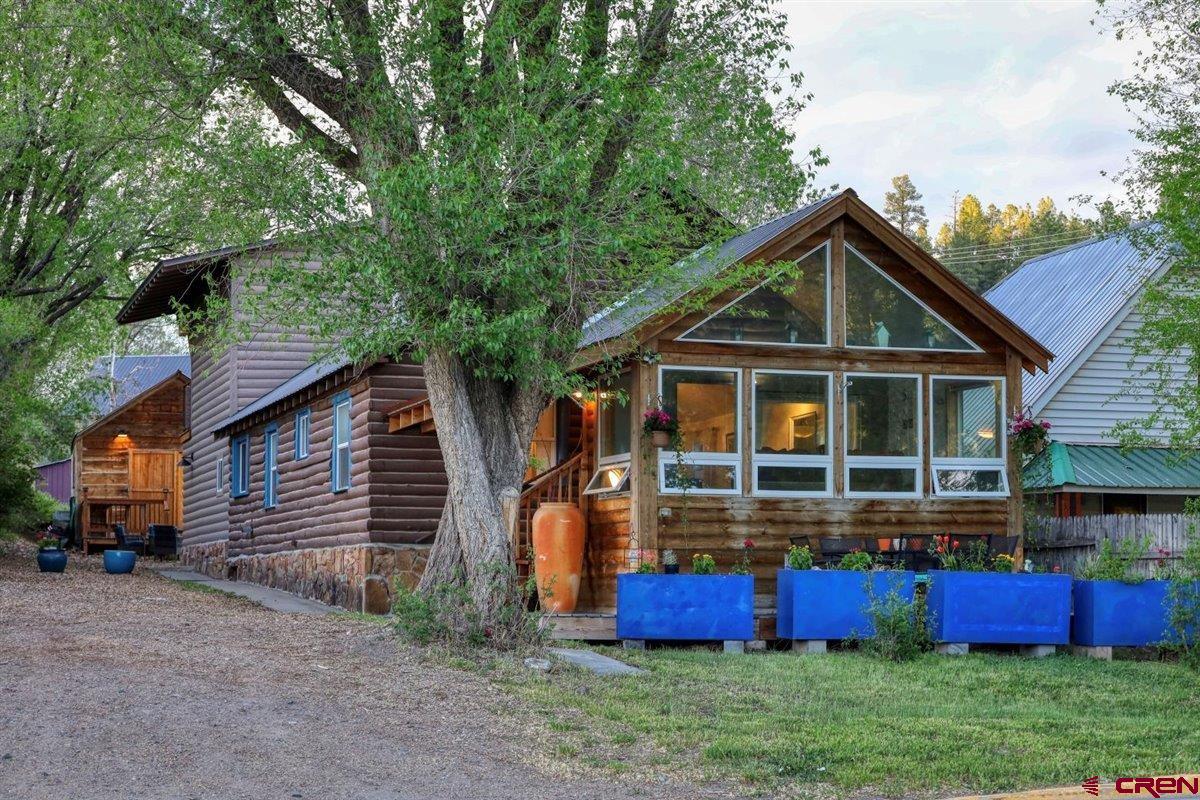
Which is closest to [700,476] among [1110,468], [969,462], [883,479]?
[883,479]

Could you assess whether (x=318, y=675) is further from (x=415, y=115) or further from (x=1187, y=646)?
(x=1187, y=646)

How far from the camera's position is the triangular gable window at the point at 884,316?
16297mm

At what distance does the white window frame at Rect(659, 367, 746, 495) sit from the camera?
50.1ft

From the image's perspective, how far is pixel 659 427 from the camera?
48.8 feet

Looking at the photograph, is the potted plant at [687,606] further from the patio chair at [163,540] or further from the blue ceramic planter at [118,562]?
the patio chair at [163,540]

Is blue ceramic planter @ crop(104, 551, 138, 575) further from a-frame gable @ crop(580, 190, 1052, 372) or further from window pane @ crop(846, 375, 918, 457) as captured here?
window pane @ crop(846, 375, 918, 457)

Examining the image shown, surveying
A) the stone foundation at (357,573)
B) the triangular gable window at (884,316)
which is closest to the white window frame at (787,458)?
the triangular gable window at (884,316)

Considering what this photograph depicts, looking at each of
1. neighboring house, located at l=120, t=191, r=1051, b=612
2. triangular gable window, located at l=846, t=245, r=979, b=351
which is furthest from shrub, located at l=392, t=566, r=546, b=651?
triangular gable window, located at l=846, t=245, r=979, b=351

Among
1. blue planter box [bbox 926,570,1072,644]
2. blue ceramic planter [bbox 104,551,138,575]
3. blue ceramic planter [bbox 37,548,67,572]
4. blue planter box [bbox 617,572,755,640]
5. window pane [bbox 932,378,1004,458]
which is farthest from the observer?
blue ceramic planter [bbox 104,551,138,575]

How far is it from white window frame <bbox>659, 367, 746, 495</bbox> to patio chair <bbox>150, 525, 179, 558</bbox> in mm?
19246

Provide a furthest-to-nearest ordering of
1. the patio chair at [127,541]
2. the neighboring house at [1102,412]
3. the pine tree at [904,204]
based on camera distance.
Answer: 1. the pine tree at [904,204]
2. the patio chair at [127,541]
3. the neighboring house at [1102,412]

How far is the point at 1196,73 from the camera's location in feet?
59.2

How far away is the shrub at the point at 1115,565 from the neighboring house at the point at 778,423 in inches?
57.1

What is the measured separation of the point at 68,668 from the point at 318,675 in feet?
6.11
